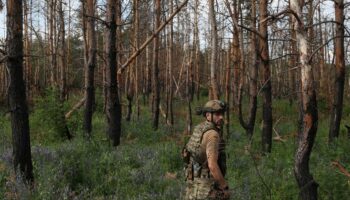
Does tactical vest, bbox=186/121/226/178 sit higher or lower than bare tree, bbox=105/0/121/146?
lower

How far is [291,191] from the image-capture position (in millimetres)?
6602

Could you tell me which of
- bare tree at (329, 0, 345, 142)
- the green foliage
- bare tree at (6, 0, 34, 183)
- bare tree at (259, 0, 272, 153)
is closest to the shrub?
→ the green foliage

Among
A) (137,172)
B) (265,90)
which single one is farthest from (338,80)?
(137,172)

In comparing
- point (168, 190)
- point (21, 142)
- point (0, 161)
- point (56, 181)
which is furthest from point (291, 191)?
point (0, 161)

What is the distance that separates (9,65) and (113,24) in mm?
4515

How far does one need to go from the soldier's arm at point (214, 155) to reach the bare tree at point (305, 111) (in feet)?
4.05

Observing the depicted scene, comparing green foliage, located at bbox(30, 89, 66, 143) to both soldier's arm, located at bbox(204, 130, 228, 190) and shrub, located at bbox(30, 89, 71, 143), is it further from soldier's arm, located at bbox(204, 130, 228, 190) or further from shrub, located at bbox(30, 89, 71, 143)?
soldier's arm, located at bbox(204, 130, 228, 190)

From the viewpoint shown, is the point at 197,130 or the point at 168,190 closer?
the point at 197,130

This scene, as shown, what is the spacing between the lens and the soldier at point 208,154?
4.86 metres

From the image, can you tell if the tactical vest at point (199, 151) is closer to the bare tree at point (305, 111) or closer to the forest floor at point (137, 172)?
the forest floor at point (137, 172)

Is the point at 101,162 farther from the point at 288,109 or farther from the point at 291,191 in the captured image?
the point at 288,109

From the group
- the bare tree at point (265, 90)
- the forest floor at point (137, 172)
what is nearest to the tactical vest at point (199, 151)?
the forest floor at point (137, 172)

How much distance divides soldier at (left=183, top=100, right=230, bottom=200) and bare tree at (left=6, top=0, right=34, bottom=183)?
2812 mm

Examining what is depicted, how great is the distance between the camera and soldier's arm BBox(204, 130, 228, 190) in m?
4.77
